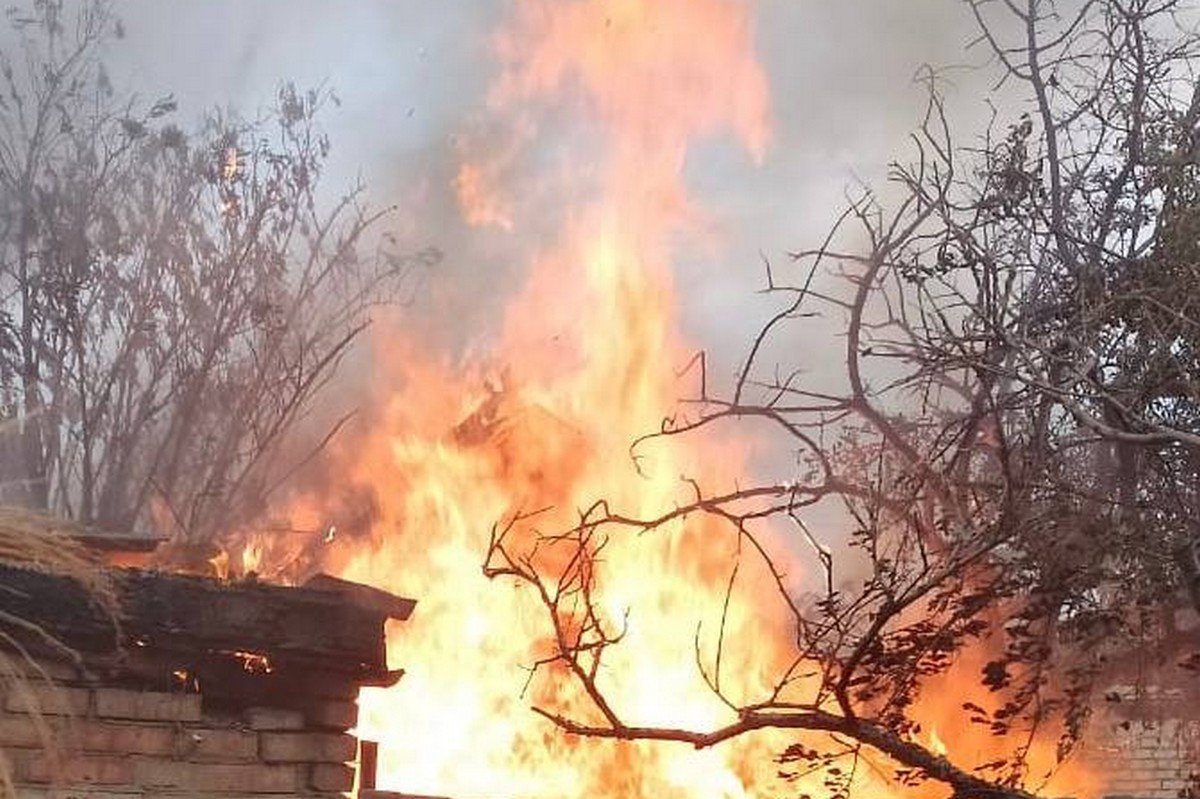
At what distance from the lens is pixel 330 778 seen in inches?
209

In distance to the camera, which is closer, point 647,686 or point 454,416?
point 647,686

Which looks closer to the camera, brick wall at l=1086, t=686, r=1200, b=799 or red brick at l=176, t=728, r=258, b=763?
red brick at l=176, t=728, r=258, b=763

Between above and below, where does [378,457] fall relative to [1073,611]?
above

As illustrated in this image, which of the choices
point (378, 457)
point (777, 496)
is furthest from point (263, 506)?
point (777, 496)

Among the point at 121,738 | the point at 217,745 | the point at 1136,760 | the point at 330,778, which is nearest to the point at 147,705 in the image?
the point at 121,738

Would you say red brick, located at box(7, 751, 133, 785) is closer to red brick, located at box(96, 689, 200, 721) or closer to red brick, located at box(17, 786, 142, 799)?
red brick, located at box(17, 786, 142, 799)

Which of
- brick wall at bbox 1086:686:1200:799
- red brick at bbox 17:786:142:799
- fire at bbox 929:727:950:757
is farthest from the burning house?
brick wall at bbox 1086:686:1200:799

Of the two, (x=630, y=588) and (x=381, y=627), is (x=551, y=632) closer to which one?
(x=630, y=588)

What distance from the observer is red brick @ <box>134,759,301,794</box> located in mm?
4965

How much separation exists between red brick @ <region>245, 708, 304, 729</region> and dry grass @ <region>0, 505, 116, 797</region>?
0.69 meters

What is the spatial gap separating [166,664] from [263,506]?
8937 millimetres

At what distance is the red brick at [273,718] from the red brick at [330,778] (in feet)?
0.57

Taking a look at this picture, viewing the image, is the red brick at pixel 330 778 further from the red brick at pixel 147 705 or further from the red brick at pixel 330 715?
the red brick at pixel 147 705

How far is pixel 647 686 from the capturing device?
8.91 metres
